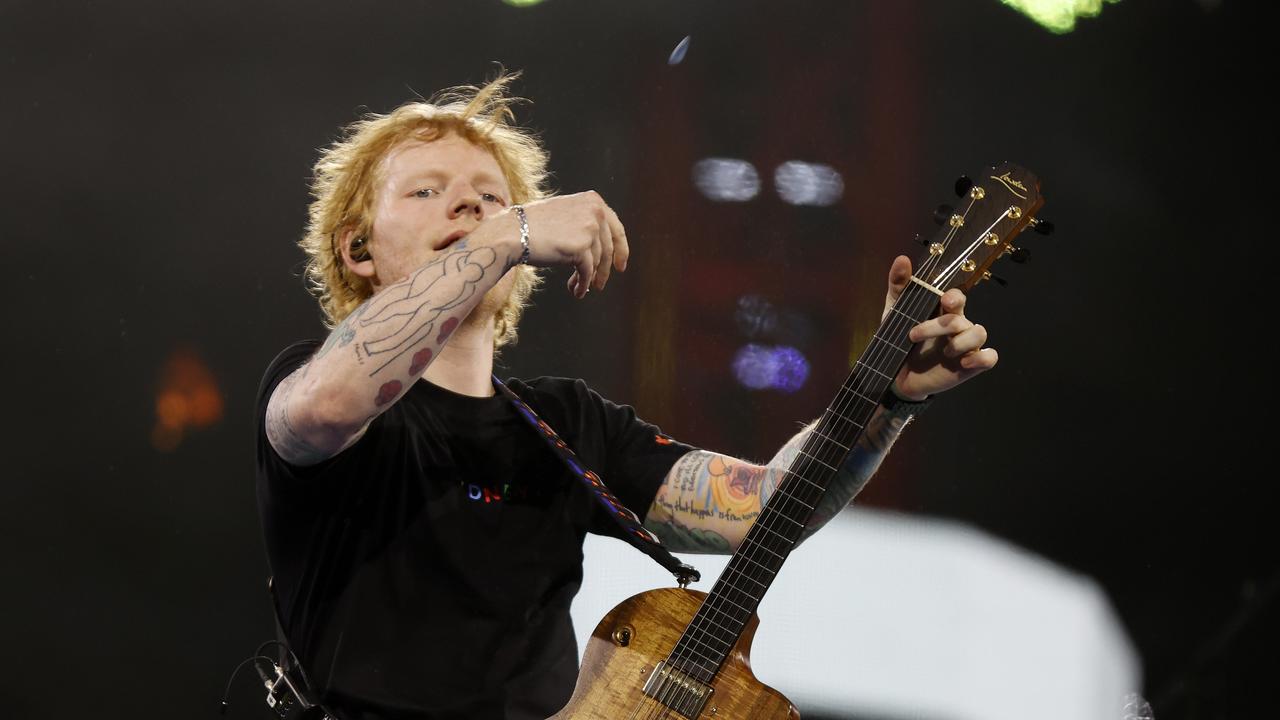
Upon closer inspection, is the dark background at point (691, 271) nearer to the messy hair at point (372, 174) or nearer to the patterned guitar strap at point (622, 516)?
the messy hair at point (372, 174)

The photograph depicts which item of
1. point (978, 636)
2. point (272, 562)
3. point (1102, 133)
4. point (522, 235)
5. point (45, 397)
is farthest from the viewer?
point (1102, 133)

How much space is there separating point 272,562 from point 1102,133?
2885 mm

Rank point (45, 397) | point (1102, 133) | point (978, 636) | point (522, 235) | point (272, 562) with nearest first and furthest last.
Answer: point (522, 235), point (272, 562), point (45, 397), point (978, 636), point (1102, 133)

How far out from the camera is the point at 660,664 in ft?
6.75

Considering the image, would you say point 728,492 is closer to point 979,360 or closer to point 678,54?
point 979,360

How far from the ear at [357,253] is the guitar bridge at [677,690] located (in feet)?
3.85

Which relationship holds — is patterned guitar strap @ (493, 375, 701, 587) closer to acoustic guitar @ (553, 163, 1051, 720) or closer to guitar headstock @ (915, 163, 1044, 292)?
acoustic guitar @ (553, 163, 1051, 720)

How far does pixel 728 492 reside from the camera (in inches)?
98.3

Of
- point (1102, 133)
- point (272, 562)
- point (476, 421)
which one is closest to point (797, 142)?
point (1102, 133)

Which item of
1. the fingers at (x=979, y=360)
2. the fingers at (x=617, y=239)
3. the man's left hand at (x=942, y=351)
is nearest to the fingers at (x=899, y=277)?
the man's left hand at (x=942, y=351)

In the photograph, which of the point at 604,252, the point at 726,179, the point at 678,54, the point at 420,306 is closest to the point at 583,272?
the point at 604,252

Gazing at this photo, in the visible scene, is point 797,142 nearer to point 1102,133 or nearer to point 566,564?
point 1102,133

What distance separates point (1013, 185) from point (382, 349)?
1236mm

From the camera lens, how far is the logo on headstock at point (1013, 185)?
2.19m
